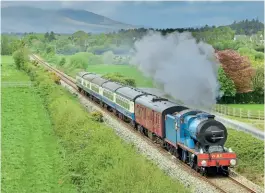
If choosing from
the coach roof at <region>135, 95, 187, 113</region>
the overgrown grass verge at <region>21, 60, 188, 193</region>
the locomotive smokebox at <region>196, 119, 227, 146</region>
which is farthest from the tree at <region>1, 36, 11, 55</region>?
the locomotive smokebox at <region>196, 119, 227, 146</region>

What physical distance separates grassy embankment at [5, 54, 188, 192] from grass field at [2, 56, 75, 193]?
10 cm

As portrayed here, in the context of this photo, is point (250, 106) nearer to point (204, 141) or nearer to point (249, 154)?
point (249, 154)

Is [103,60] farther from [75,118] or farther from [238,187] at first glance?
[238,187]

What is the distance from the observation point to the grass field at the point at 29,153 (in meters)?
19.7

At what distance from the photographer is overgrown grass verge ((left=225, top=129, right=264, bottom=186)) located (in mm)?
25375

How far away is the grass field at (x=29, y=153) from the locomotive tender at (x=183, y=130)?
576cm

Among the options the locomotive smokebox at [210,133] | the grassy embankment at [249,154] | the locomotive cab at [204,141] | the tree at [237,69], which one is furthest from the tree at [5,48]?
the locomotive smokebox at [210,133]

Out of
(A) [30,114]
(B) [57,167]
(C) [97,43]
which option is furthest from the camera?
(C) [97,43]

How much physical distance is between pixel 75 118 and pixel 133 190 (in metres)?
13.4

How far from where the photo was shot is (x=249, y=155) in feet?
90.8

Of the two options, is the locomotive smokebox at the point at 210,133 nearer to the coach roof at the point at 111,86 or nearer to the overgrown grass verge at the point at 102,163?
the overgrown grass verge at the point at 102,163

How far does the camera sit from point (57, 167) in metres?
22.2

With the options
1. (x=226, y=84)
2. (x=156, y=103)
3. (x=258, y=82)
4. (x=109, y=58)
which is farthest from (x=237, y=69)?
(x=109, y=58)

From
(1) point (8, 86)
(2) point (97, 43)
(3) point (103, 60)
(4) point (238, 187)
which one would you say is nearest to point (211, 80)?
(4) point (238, 187)
